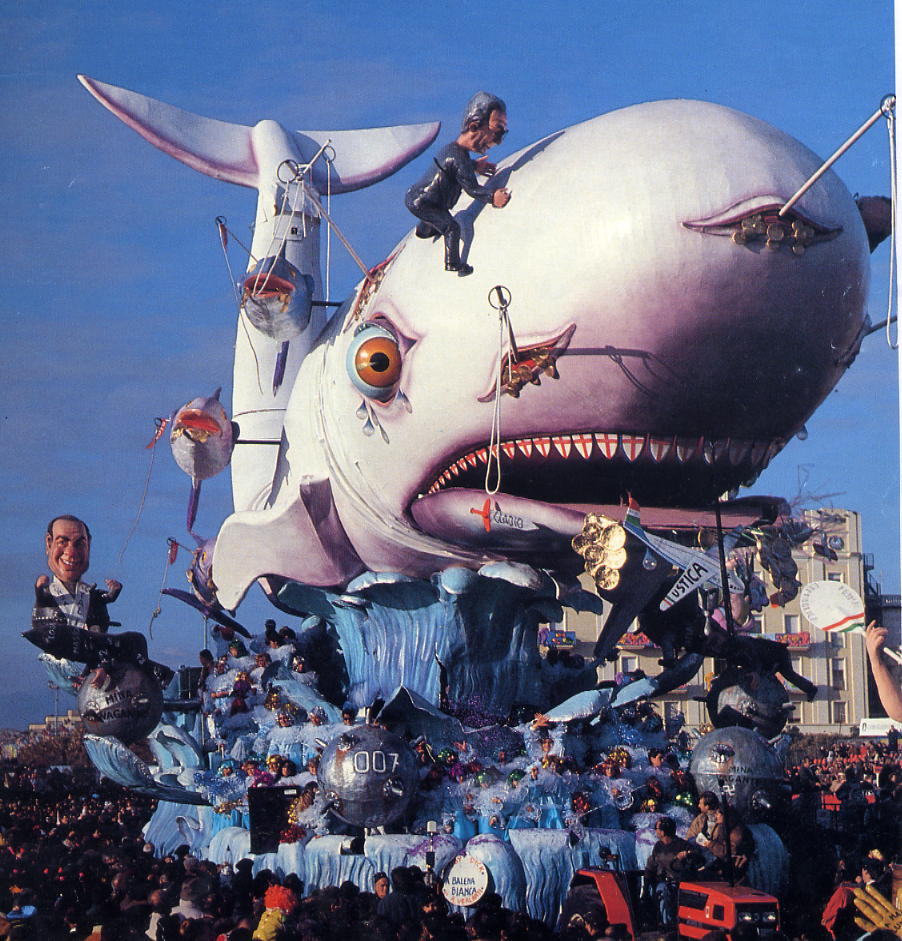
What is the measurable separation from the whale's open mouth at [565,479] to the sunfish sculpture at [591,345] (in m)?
0.02

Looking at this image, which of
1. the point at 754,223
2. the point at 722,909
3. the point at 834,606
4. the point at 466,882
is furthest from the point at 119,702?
the point at 754,223

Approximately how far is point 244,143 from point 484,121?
3.54 metres

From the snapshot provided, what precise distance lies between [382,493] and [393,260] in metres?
1.86

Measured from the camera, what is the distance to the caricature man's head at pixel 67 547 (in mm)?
12258

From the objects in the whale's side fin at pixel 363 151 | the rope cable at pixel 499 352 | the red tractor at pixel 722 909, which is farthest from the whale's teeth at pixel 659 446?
the whale's side fin at pixel 363 151

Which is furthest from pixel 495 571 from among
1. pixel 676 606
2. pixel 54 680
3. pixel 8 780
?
Answer: pixel 8 780

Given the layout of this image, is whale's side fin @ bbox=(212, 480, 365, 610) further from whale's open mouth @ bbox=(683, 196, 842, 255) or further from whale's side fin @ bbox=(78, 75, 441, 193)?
whale's open mouth @ bbox=(683, 196, 842, 255)

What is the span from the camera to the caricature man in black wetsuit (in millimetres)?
10711

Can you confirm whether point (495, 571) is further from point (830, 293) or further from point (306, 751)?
point (830, 293)

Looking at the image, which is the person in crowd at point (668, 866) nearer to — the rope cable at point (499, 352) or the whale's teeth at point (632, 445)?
the whale's teeth at point (632, 445)

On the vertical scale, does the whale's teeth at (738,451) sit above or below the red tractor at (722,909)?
above

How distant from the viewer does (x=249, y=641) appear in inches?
562

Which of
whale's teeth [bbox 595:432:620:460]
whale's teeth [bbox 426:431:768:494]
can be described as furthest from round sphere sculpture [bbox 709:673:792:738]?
whale's teeth [bbox 595:432:620:460]

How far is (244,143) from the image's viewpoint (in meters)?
13.7
